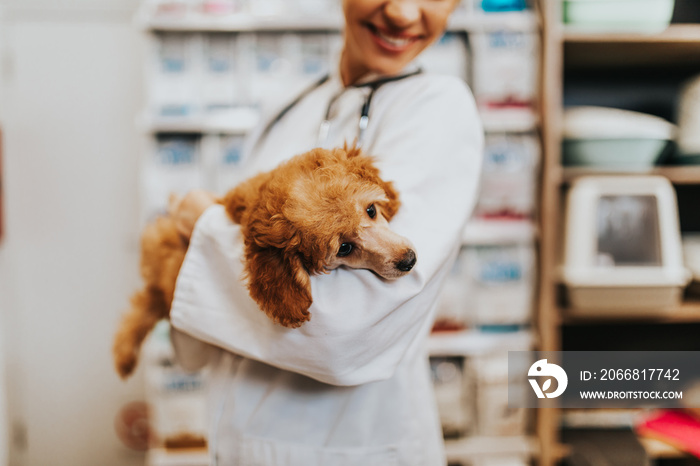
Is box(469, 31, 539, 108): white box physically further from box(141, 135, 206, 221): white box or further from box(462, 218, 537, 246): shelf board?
box(141, 135, 206, 221): white box

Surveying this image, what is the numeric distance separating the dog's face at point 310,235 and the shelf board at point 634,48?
5.00 feet

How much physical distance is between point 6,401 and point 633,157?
300 cm

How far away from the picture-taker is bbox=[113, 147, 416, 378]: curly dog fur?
1.93ft

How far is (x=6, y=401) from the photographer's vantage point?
228 centimetres

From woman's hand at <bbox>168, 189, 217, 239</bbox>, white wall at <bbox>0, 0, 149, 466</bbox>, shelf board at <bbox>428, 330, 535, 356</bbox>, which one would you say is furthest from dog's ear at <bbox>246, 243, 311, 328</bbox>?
white wall at <bbox>0, 0, 149, 466</bbox>

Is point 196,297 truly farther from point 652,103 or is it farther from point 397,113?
point 652,103

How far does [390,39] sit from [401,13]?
5 cm

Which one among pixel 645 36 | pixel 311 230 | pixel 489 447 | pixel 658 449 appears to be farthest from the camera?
pixel 489 447

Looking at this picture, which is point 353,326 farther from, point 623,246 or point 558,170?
point 623,246

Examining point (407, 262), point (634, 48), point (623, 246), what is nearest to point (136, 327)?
point (407, 262)

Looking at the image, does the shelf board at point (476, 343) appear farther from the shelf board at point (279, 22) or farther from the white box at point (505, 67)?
the shelf board at point (279, 22)

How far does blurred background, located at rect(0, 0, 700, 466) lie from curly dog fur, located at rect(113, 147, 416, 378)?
1191 mm

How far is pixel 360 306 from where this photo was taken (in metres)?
0.62

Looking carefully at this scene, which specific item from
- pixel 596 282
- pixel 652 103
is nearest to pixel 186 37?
pixel 596 282
